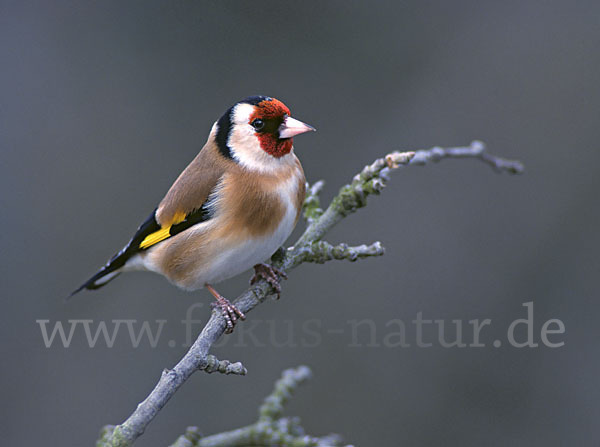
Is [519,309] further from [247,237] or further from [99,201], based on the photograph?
[99,201]

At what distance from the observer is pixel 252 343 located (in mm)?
5309

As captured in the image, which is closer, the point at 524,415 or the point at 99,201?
the point at 524,415

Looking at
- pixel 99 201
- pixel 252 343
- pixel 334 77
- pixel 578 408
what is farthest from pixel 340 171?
pixel 578 408

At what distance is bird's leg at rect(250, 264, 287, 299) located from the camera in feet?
11.6

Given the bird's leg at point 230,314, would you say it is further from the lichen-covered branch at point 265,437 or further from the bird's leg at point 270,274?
the lichen-covered branch at point 265,437

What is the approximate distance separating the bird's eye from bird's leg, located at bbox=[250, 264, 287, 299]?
2.39ft

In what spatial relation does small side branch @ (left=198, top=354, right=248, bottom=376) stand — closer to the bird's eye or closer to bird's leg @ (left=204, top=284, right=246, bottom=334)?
bird's leg @ (left=204, top=284, right=246, bottom=334)

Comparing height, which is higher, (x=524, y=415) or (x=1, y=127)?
(x=1, y=127)

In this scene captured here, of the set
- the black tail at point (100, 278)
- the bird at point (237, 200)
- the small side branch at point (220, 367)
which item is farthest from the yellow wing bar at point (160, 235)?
the small side branch at point (220, 367)

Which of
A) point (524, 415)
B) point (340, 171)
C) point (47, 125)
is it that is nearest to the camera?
point (524, 415)

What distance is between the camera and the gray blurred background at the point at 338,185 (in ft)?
17.2

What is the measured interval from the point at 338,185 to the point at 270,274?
2.17 metres

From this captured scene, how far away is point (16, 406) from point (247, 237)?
298 cm

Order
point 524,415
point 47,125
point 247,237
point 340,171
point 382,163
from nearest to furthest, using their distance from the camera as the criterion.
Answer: point 382,163, point 247,237, point 524,415, point 340,171, point 47,125
